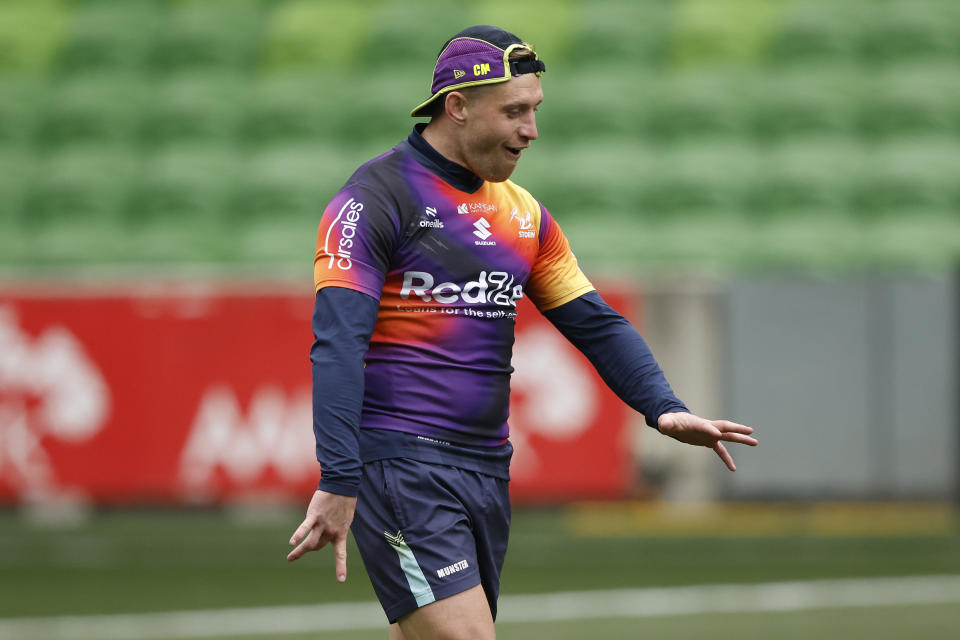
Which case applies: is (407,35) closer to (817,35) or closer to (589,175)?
(589,175)

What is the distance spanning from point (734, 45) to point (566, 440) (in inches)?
220

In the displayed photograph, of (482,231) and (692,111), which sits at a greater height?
(692,111)

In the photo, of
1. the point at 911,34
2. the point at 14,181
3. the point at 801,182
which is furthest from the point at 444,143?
the point at 911,34

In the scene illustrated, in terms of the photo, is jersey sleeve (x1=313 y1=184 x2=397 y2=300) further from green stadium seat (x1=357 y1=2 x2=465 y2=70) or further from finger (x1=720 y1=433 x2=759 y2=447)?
green stadium seat (x1=357 y1=2 x2=465 y2=70)

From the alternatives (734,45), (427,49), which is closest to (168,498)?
(427,49)

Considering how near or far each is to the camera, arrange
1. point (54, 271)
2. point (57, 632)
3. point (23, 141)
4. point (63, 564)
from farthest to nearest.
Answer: point (23, 141), point (54, 271), point (63, 564), point (57, 632)

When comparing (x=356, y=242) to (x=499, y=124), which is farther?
(x=499, y=124)

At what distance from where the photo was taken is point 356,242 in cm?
322

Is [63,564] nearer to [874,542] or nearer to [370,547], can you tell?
[874,542]

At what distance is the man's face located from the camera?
3387mm

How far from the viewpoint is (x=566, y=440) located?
8945mm

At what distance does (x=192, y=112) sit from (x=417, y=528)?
9.90m

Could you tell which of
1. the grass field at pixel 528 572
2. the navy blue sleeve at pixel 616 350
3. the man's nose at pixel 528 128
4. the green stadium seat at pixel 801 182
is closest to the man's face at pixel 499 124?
the man's nose at pixel 528 128

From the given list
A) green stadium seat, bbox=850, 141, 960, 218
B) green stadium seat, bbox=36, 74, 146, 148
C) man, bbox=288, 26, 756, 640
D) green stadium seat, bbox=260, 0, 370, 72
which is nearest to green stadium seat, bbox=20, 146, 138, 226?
green stadium seat, bbox=36, 74, 146, 148
